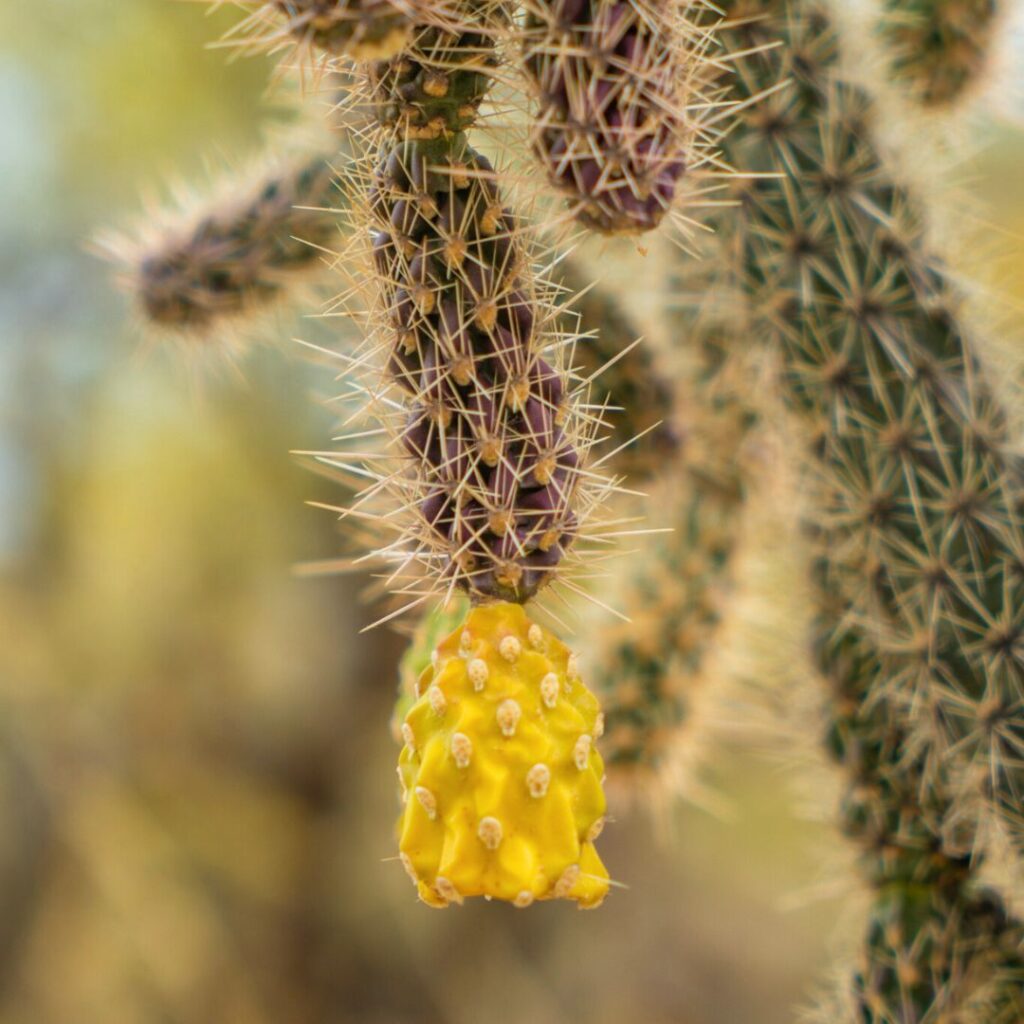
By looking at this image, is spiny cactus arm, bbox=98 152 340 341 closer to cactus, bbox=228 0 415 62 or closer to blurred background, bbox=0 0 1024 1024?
cactus, bbox=228 0 415 62

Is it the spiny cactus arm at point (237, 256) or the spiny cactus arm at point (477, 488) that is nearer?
the spiny cactus arm at point (477, 488)

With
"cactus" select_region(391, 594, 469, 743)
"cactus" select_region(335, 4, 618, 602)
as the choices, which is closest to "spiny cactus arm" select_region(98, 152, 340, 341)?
"cactus" select_region(391, 594, 469, 743)

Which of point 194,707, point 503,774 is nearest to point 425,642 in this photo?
point 503,774

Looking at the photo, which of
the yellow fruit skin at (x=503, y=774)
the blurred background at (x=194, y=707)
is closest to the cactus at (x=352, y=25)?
the yellow fruit skin at (x=503, y=774)

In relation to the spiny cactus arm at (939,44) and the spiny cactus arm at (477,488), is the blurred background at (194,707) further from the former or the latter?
the spiny cactus arm at (477,488)

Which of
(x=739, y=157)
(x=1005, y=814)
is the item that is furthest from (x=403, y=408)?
(x=1005, y=814)

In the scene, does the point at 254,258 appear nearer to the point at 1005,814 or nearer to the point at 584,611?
the point at 584,611
